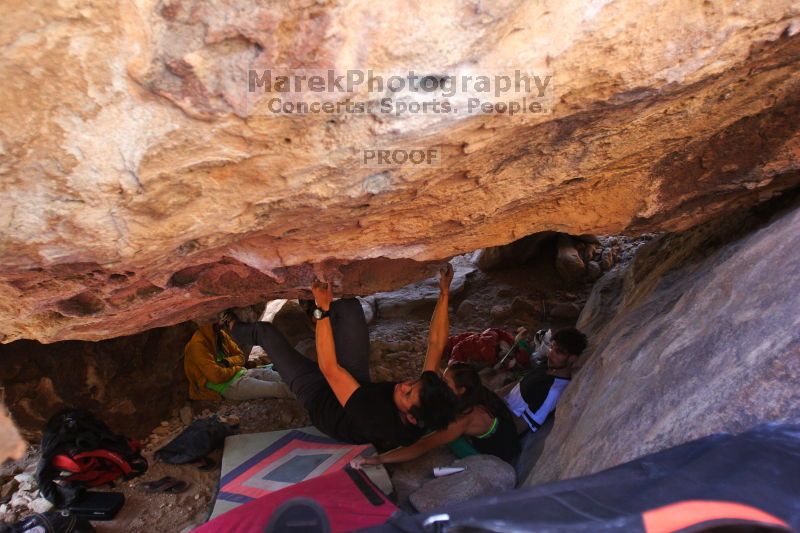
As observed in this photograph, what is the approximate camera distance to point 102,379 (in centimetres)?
377

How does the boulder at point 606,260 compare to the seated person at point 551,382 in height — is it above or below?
above

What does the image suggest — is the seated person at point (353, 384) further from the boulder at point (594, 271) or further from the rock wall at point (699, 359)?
the boulder at point (594, 271)

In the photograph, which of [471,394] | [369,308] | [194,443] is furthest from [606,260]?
[194,443]

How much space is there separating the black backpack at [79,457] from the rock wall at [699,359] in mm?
2442

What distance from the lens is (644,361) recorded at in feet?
7.73

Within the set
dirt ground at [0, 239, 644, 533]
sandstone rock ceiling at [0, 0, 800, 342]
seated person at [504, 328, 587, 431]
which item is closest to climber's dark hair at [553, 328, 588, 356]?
seated person at [504, 328, 587, 431]

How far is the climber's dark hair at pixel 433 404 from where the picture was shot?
9.37ft

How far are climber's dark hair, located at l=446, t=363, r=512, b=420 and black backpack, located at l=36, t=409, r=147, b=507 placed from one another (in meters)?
2.04

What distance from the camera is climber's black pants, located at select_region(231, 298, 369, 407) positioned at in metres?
3.45

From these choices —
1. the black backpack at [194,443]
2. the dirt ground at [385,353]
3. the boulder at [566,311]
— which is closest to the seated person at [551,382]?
the dirt ground at [385,353]

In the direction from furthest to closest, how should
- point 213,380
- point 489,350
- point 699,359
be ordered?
point 489,350
point 213,380
point 699,359

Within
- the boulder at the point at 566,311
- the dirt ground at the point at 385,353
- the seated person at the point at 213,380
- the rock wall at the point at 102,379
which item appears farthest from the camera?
the boulder at the point at 566,311

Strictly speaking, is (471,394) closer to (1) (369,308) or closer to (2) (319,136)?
(2) (319,136)

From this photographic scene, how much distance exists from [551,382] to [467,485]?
37.5 inches
